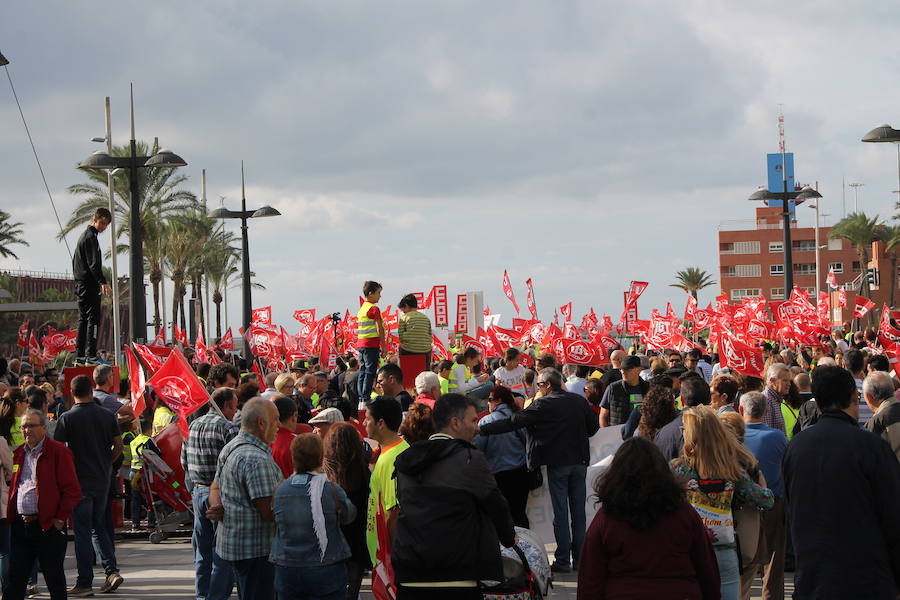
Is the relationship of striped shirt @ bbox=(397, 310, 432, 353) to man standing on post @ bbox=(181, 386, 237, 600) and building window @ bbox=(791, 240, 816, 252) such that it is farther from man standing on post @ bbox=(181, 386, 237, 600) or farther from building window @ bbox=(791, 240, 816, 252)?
building window @ bbox=(791, 240, 816, 252)

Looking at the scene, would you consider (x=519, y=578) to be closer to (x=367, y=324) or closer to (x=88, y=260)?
(x=367, y=324)

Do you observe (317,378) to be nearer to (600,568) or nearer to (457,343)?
(600,568)

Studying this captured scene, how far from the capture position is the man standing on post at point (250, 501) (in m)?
6.78

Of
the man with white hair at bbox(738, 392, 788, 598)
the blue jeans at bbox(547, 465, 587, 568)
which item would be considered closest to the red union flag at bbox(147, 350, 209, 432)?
the blue jeans at bbox(547, 465, 587, 568)

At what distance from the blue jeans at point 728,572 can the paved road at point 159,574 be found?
9.47 ft

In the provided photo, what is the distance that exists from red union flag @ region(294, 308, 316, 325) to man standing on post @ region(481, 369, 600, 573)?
64.4ft

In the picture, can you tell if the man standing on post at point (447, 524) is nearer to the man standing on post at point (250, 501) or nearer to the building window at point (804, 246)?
the man standing on post at point (250, 501)

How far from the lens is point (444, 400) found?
5926mm

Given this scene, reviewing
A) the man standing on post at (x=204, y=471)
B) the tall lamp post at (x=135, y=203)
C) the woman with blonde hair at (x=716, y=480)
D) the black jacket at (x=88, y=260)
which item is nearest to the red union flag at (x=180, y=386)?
the man standing on post at (x=204, y=471)

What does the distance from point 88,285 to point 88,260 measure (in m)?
0.46

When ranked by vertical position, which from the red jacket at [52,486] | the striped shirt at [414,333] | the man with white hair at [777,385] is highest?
the striped shirt at [414,333]

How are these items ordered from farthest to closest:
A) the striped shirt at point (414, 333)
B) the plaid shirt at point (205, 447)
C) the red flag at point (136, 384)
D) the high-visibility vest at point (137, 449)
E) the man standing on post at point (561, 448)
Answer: the striped shirt at point (414, 333) < the high-visibility vest at point (137, 449) < the red flag at point (136, 384) < the man standing on post at point (561, 448) < the plaid shirt at point (205, 447)

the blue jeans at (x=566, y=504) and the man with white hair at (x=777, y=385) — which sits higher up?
the man with white hair at (x=777, y=385)

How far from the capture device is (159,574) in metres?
10.6
